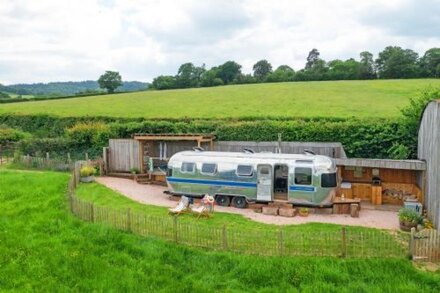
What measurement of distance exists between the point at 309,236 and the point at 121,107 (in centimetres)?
3566

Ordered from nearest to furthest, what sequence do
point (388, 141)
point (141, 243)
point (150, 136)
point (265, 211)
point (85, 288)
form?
1. point (85, 288)
2. point (141, 243)
3. point (265, 211)
4. point (388, 141)
5. point (150, 136)

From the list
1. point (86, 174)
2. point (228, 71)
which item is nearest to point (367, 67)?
point (228, 71)

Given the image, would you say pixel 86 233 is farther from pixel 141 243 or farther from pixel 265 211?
pixel 265 211

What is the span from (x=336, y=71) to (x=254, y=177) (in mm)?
57790

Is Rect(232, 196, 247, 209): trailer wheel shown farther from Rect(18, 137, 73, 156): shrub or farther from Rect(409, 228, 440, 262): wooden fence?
Rect(18, 137, 73, 156): shrub

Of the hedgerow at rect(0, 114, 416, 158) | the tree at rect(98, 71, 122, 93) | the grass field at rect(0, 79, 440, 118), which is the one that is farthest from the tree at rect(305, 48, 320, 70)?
the hedgerow at rect(0, 114, 416, 158)

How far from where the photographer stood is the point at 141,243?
15555 millimetres

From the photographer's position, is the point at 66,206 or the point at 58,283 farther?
the point at 66,206

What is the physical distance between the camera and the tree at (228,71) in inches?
3359

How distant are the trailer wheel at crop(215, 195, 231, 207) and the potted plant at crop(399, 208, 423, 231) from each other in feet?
25.4

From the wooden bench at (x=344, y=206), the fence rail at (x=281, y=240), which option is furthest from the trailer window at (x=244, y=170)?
the fence rail at (x=281, y=240)

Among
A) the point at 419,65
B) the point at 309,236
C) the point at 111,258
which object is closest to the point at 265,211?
the point at 309,236

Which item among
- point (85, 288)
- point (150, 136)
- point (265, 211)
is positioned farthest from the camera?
point (150, 136)

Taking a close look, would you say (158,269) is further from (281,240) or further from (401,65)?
(401,65)
